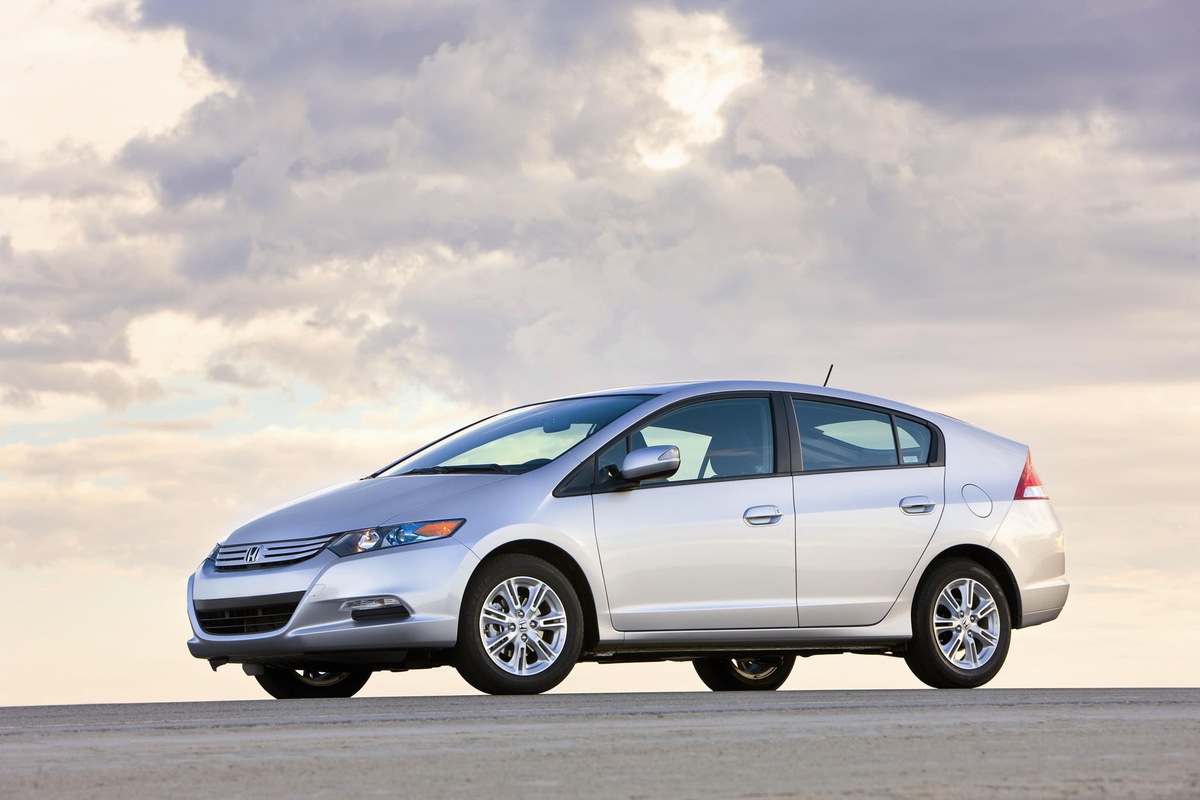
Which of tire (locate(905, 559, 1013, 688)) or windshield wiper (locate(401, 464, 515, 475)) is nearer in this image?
windshield wiper (locate(401, 464, 515, 475))

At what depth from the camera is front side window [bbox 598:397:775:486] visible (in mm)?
10312

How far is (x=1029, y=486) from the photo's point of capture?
38.6ft

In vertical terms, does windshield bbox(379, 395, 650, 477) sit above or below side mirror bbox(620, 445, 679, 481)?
above

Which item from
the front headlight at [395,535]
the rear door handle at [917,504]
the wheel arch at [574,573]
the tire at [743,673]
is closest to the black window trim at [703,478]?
the wheel arch at [574,573]

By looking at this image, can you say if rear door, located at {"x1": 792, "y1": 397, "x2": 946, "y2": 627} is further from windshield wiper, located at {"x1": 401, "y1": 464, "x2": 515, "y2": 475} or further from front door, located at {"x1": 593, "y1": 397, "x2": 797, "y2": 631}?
windshield wiper, located at {"x1": 401, "y1": 464, "x2": 515, "y2": 475}

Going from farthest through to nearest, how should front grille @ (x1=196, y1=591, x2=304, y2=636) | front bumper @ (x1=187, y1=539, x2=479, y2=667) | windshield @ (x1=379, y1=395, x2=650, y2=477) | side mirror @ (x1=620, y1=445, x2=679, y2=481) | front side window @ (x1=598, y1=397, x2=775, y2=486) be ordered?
front side window @ (x1=598, y1=397, x2=775, y2=486) < windshield @ (x1=379, y1=395, x2=650, y2=477) < side mirror @ (x1=620, y1=445, x2=679, y2=481) < front grille @ (x1=196, y1=591, x2=304, y2=636) < front bumper @ (x1=187, y1=539, x2=479, y2=667)

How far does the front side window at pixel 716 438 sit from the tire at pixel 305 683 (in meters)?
2.43

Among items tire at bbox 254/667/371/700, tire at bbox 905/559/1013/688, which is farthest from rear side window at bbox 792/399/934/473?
tire at bbox 254/667/371/700

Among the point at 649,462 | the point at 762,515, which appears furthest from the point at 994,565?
the point at 649,462

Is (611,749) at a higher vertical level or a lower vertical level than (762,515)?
Result: lower

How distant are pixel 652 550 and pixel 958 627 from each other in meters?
2.56

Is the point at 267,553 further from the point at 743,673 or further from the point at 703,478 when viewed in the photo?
the point at 743,673

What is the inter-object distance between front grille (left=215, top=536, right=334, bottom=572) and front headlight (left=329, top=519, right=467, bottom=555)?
5.6 inches

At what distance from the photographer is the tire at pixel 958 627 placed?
11.1 m
